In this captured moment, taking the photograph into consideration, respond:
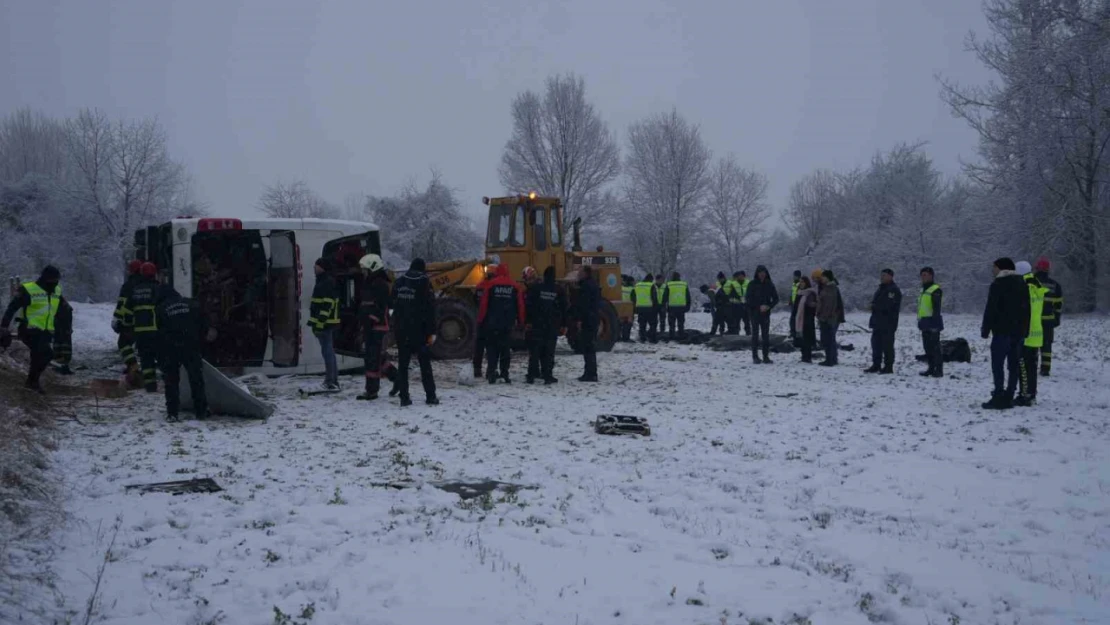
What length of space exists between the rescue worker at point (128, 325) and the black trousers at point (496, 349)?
5104mm

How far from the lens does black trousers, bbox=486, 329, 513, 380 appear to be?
475 inches

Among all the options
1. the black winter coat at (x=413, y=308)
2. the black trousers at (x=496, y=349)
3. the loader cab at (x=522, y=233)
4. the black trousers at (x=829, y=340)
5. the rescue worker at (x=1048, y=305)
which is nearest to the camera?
the black winter coat at (x=413, y=308)

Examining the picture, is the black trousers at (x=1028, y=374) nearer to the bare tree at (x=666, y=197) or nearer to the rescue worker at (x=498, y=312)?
the rescue worker at (x=498, y=312)

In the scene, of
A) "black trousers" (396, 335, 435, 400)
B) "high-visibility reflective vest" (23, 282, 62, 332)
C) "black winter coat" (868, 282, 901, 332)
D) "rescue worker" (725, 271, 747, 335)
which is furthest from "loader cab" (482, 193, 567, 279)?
"high-visibility reflective vest" (23, 282, 62, 332)

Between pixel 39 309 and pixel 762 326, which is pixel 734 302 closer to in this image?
pixel 762 326

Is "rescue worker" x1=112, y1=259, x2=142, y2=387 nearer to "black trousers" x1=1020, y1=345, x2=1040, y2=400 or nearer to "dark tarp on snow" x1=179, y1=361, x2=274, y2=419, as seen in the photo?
"dark tarp on snow" x1=179, y1=361, x2=274, y2=419

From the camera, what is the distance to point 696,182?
143ft

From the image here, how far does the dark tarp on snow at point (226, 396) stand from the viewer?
8.64 meters

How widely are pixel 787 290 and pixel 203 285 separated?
38.2 m

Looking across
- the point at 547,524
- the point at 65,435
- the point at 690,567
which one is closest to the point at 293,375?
the point at 65,435

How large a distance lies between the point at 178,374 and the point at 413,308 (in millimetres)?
2886

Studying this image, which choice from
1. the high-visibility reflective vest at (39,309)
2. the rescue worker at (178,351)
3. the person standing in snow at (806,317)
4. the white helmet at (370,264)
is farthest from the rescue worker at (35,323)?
the person standing in snow at (806,317)

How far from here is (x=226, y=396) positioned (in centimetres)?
869

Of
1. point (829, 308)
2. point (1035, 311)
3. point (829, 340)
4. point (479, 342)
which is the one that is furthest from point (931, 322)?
point (479, 342)
